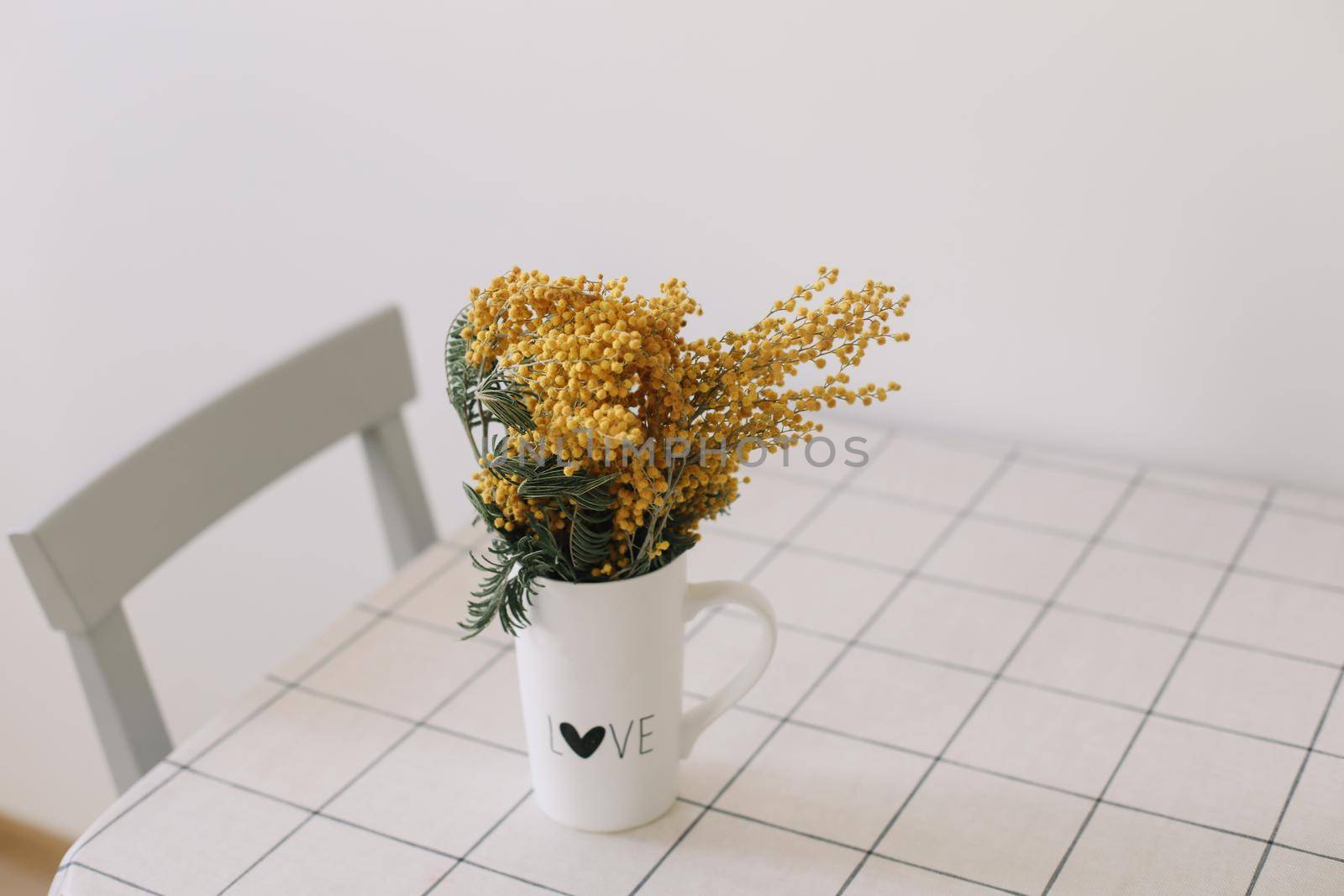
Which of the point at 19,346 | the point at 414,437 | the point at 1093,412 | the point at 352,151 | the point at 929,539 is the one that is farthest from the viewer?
the point at 19,346

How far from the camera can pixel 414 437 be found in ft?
6.46

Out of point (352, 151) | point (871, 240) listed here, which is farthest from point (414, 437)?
point (871, 240)

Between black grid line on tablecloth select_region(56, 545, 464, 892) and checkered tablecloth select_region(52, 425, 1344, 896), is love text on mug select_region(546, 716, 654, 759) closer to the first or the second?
checkered tablecloth select_region(52, 425, 1344, 896)

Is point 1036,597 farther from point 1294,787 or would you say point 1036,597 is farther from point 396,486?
point 396,486

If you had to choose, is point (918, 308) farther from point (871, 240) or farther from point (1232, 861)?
point (1232, 861)

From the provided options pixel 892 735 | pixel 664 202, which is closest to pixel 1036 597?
pixel 892 735

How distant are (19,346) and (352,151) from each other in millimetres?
776

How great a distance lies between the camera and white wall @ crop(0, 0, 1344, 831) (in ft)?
4.19

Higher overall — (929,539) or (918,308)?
(918,308)

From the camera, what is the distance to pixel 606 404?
736 mm

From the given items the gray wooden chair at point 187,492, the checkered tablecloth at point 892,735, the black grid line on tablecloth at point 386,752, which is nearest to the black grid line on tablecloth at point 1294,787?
the checkered tablecloth at point 892,735

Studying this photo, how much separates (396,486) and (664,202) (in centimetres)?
46

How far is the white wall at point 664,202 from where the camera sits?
1276mm

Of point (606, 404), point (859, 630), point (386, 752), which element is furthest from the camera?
point (859, 630)
